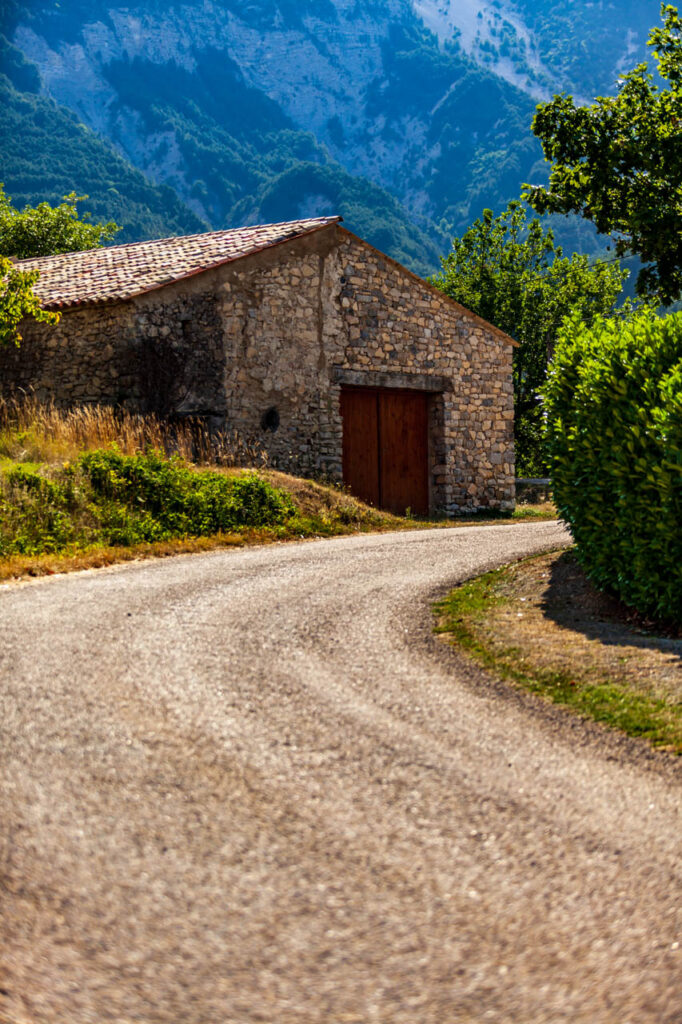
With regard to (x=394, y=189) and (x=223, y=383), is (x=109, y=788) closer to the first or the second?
(x=223, y=383)

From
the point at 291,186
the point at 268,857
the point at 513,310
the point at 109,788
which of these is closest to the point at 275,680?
the point at 109,788

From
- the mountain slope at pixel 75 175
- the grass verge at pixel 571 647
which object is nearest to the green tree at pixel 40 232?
the grass verge at pixel 571 647

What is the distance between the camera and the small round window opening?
1780 cm

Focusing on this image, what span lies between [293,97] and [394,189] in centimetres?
2887

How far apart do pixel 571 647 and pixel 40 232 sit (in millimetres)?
30336

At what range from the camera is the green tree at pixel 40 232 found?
31406mm

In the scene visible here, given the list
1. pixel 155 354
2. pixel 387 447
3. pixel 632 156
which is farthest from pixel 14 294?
pixel 632 156

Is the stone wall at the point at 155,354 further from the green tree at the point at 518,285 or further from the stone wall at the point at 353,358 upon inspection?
the green tree at the point at 518,285

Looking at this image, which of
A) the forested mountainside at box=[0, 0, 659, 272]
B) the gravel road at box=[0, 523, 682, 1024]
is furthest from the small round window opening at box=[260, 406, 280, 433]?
the forested mountainside at box=[0, 0, 659, 272]

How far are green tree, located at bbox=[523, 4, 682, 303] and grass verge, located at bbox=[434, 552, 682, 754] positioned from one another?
9.31m

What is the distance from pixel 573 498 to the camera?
8.38m

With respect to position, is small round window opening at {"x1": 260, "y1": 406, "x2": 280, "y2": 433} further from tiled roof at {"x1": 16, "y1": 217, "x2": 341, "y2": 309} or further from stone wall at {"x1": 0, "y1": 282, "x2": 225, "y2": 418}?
tiled roof at {"x1": 16, "y1": 217, "x2": 341, "y2": 309}

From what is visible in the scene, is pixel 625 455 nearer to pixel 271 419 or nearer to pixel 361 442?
pixel 271 419

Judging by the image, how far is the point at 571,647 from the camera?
6246mm
